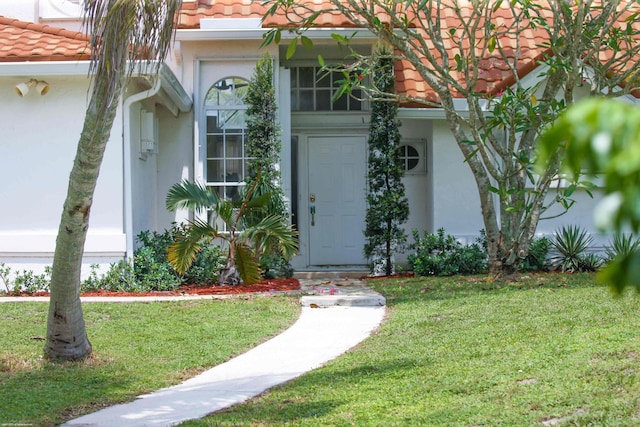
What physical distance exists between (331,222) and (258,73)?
11.1 feet

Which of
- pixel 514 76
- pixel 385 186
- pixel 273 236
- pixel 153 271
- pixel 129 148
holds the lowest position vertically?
pixel 153 271

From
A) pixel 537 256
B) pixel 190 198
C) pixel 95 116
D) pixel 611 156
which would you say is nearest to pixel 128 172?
pixel 190 198

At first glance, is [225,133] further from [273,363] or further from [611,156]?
[611,156]

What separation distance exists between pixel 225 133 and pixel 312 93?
7.16 ft

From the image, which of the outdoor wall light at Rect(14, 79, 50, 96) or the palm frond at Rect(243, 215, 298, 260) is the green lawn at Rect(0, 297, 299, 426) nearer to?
the palm frond at Rect(243, 215, 298, 260)

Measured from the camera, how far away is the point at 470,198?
14141 millimetres

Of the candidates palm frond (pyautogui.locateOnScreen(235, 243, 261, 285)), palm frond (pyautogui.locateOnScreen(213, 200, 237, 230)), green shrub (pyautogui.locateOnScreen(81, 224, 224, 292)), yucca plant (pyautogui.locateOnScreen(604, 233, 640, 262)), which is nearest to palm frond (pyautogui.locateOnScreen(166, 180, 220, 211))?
palm frond (pyautogui.locateOnScreen(213, 200, 237, 230))

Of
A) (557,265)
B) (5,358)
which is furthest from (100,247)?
(557,265)

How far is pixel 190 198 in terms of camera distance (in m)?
12.2

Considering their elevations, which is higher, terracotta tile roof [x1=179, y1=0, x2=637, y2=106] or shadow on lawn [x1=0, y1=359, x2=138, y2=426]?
terracotta tile roof [x1=179, y1=0, x2=637, y2=106]

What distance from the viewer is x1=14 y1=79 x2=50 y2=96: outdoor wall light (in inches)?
470

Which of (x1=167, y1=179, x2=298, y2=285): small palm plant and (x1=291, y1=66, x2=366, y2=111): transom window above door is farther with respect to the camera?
(x1=291, y1=66, x2=366, y2=111): transom window above door

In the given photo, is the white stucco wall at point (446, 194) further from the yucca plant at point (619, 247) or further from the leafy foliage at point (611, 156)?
the leafy foliage at point (611, 156)

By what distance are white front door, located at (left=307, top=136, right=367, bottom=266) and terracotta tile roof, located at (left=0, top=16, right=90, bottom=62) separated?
4.89m
